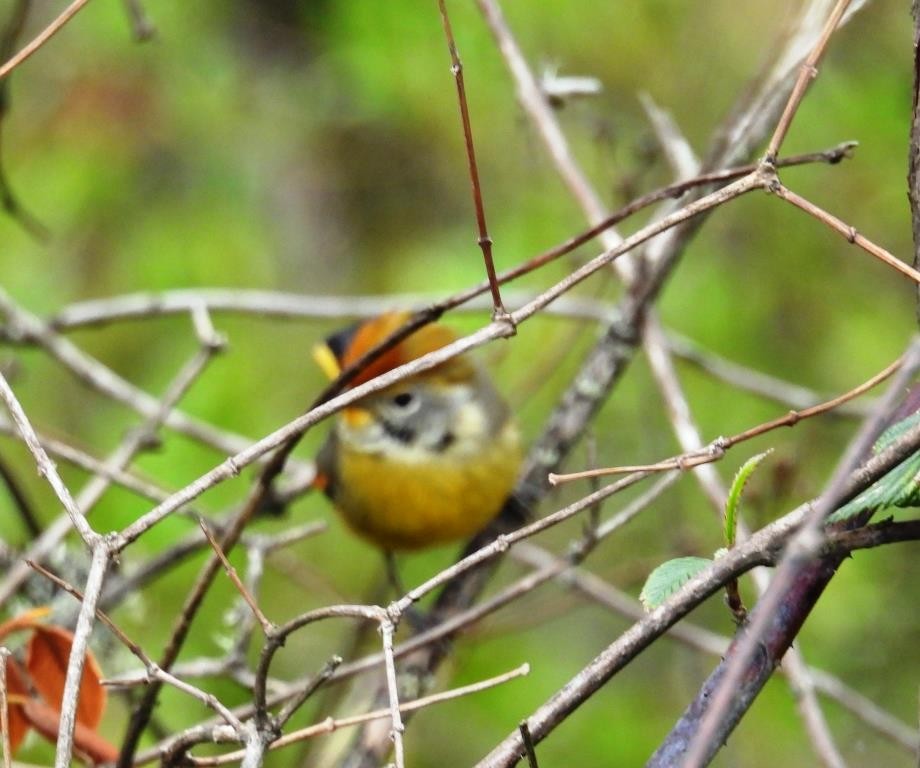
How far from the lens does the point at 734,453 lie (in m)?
3.51

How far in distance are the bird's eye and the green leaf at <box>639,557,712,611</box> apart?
1650mm

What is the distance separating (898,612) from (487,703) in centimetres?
109

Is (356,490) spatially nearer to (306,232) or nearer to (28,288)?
(28,288)

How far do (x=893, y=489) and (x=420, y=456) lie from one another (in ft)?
Answer: 5.98

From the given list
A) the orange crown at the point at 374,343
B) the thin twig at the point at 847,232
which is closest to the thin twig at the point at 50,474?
the thin twig at the point at 847,232

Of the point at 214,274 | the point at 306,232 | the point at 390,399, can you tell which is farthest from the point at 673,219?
the point at 306,232

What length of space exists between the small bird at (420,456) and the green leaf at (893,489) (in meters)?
1.60

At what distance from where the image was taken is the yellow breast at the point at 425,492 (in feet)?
8.43

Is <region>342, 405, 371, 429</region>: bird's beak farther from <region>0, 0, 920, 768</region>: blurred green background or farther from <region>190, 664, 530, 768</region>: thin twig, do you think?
<region>190, 664, 530, 768</region>: thin twig

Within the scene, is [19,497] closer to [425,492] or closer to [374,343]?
[374,343]

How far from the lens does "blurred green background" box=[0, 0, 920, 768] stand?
316 cm

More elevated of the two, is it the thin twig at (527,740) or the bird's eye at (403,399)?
the bird's eye at (403,399)

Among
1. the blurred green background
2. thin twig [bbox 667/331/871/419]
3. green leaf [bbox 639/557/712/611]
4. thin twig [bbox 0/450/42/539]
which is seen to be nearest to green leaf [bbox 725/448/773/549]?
green leaf [bbox 639/557/712/611]

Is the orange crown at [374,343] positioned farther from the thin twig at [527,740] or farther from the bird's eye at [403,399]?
the thin twig at [527,740]
